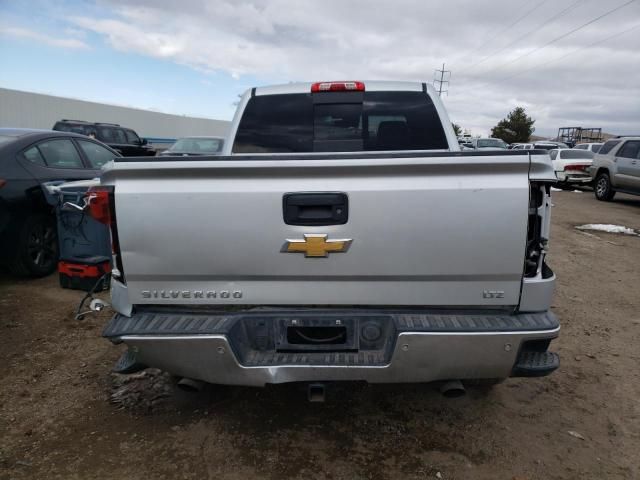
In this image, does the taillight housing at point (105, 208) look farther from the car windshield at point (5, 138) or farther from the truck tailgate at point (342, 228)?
the car windshield at point (5, 138)

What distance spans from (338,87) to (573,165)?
18036mm

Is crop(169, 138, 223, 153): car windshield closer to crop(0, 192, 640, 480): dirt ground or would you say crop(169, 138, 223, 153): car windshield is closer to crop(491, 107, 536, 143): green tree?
crop(0, 192, 640, 480): dirt ground

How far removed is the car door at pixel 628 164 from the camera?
13.6 m

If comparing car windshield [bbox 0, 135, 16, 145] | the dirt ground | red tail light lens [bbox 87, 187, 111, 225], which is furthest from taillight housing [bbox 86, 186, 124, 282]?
car windshield [bbox 0, 135, 16, 145]

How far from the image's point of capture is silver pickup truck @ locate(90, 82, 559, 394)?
7.53ft

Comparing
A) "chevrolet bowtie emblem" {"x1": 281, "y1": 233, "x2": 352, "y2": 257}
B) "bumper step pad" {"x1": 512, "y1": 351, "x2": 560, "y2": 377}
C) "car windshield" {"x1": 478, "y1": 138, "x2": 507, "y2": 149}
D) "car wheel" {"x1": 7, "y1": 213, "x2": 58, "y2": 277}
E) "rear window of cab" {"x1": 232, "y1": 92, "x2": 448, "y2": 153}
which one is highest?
"rear window of cab" {"x1": 232, "y1": 92, "x2": 448, "y2": 153}

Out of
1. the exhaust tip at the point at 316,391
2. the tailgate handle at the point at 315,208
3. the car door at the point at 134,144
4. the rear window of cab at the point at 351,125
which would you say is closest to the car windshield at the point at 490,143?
the car door at the point at 134,144

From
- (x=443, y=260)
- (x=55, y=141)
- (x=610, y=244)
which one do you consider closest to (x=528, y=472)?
(x=443, y=260)

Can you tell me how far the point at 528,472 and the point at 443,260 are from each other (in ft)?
4.33

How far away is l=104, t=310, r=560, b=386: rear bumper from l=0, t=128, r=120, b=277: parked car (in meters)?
3.88

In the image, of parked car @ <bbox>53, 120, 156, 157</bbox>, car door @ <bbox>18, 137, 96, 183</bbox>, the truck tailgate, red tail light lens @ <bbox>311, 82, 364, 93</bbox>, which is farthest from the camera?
parked car @ <bbox>53, 120, 156, 157</bbox>

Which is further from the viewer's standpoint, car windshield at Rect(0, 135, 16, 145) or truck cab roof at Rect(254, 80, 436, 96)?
car windshield at Rect(0, 135, 16, 145)

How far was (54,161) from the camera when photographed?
603 cm

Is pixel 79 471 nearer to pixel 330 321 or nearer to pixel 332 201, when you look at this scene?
pixel 330 321
